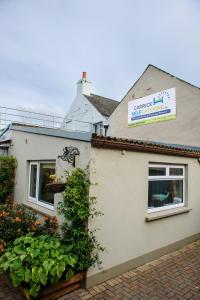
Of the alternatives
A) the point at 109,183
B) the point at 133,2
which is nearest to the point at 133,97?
the point at 133,2

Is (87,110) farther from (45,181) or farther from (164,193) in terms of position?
(164,193)

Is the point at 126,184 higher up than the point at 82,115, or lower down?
lower down

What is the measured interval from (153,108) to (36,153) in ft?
27.5

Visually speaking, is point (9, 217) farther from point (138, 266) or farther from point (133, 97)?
point (133, 97)

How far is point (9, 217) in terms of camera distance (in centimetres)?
595

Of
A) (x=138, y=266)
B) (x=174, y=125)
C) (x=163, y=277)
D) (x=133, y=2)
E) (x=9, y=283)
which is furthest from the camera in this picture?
(x=174, y=125)

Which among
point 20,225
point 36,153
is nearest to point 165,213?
point 20,225

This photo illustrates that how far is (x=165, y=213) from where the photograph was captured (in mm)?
6523

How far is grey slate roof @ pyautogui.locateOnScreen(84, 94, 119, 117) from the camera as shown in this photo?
21041mm

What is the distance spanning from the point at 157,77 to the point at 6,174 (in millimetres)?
10060

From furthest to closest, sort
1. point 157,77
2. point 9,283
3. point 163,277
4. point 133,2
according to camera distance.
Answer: point 157,77 < point 133,2 < point 163,277 < point 9,283

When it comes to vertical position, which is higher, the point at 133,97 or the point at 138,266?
the point at 133,97

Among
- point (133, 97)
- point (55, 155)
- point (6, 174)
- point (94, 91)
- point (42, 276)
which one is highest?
point (94, 91)

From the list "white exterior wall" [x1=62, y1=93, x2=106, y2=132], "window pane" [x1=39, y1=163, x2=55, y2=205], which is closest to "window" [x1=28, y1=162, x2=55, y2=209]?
"window pane" [x1=39, y1=163, x2=55, y2=205]
